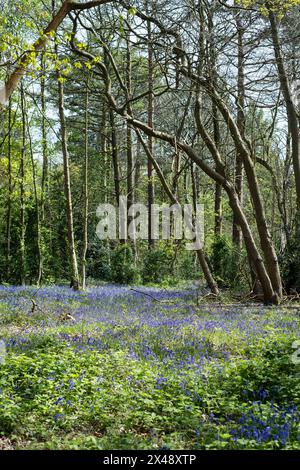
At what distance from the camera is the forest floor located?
13.2ft

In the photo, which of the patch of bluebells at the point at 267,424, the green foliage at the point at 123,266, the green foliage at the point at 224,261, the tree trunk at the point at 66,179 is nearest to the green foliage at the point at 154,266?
the green foliage at the point at 123,266

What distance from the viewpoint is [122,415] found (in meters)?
4.59

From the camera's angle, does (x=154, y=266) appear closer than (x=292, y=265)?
No

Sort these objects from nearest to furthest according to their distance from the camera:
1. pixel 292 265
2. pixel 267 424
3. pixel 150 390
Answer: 1. pixel 267 424
2. pixel 150 390
3. pixel 292 265

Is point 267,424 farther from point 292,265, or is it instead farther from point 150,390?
point 292,265

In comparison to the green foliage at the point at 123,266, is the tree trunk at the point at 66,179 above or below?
above

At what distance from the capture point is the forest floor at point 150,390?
4023mm

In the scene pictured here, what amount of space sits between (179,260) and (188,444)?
833 inches

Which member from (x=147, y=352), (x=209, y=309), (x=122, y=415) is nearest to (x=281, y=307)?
(x=209, y=309)

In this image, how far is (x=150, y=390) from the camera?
16.6 ft

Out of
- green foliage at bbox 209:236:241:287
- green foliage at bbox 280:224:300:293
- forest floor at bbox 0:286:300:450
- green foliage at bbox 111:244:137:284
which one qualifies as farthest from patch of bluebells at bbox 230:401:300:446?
green foliage at bbox 111:244:137:284

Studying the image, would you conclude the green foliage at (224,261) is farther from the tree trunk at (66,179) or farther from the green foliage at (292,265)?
the tree trunk at (66,179)

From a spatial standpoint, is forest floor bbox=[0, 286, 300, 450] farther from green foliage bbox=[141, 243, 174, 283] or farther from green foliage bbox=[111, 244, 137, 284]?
green foliage bbox=[141, 243, 174, 283]

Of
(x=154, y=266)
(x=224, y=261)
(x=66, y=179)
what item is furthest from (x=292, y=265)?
(x=154, y=266)
